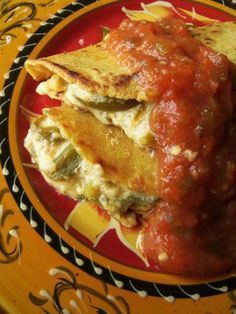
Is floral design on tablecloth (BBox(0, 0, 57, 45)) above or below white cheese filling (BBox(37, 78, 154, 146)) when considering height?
above

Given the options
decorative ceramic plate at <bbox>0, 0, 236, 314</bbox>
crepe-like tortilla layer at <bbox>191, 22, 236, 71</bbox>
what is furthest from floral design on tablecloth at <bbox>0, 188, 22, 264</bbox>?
crepe-like tortilla layer at <bbox>191, 22, 236, 71</bbox>

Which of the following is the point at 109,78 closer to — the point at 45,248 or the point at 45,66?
the point at 45,66

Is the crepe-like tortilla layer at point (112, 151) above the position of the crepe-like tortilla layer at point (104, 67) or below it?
below

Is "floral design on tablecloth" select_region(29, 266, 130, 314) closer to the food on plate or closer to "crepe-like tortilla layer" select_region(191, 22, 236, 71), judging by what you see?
the food on plate

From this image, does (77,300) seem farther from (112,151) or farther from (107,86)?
(107,86)

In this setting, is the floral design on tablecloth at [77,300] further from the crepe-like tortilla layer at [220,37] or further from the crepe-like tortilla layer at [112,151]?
the crepe-like tortilla layer at [220,37]

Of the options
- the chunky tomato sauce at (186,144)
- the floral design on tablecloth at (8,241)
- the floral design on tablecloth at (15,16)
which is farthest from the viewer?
the floral design on tablecloth at (15,16)

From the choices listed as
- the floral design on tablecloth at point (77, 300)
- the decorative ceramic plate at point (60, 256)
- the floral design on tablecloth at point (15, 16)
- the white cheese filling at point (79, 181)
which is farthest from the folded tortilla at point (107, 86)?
the floral design on tablecloth at point (77, 300)

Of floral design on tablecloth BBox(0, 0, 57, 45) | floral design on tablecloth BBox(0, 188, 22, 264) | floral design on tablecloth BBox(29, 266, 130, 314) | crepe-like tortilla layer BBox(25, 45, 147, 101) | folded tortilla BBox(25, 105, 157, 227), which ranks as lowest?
floral design on tablecloth BBox(29, 266, 130, 314)
